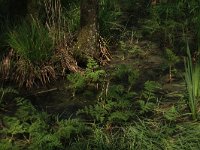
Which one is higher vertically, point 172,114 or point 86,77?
point 86,77

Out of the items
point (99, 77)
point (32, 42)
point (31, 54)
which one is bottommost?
point (99, 77)

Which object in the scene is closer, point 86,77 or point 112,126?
point 112,126

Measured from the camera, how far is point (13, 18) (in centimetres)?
575

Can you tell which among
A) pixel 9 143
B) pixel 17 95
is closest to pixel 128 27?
pixel 17 95

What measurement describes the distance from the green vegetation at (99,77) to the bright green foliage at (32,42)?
0.04ft


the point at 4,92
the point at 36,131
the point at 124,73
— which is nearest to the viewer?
the point at 36,131

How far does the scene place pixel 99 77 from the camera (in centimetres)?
514

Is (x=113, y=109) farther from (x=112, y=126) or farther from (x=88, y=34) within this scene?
(x=88, y=34)

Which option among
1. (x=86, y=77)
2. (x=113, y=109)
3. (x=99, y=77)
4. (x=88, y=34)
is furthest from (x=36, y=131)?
(x=88, y=34)

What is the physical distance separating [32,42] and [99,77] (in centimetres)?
91

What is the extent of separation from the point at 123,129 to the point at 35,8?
2.53 m

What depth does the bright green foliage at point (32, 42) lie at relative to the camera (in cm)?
512

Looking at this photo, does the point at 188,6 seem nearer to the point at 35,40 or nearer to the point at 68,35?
the point at 68,35

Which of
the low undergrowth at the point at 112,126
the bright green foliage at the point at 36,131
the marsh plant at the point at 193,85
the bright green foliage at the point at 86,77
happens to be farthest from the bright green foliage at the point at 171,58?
the bright green foliage at the point at 36,131
